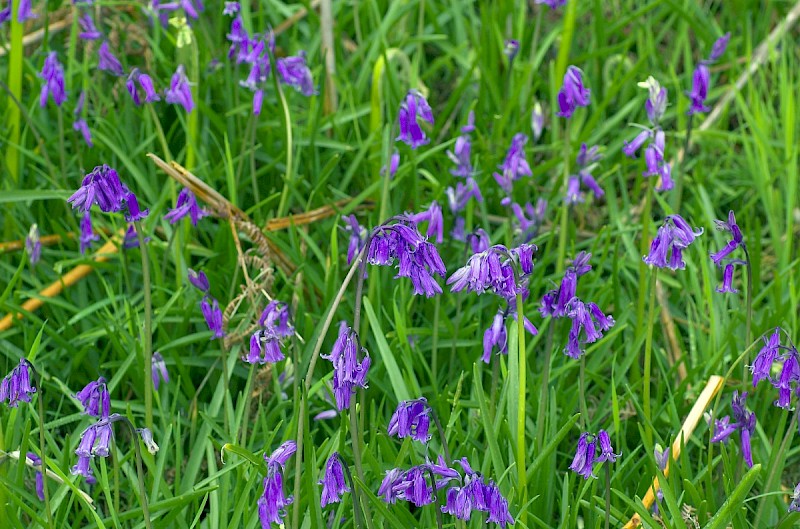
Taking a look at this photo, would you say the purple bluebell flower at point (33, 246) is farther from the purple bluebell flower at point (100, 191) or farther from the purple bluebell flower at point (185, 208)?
the purple bluebell flower at point (100, 191)

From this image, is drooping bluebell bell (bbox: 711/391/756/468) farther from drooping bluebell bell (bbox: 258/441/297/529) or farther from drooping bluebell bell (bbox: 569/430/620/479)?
drooping bluebell bell (bbox: 258/441/297/529)

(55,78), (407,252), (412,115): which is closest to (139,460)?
(407,252)

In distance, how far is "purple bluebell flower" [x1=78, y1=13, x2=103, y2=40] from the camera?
453cm

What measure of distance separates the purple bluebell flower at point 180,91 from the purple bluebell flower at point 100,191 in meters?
1.24

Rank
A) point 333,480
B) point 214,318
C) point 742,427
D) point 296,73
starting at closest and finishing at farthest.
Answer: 1. point 333,480
2. point 742,427
3. point 214,318
4. point 296,73

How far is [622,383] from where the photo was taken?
394 centimetres

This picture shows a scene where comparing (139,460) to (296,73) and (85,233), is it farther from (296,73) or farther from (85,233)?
Result: (296,73)

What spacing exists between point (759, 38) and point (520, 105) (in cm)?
182

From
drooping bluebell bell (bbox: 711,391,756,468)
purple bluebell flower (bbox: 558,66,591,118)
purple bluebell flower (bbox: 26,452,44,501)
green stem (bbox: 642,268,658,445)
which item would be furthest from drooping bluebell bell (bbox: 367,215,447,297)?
purple bluebell flower (bbox: 558,66,591,118)

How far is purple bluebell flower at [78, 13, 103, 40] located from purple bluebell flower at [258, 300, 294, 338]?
1.87 metres

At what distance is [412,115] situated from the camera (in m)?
3.70

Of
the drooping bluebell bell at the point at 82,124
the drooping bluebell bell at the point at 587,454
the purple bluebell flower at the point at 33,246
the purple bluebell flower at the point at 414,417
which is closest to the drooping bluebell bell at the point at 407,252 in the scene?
the purple bluebell flower at the point at 414,417

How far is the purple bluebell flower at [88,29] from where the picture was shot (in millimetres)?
4527

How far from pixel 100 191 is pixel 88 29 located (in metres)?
2.13
